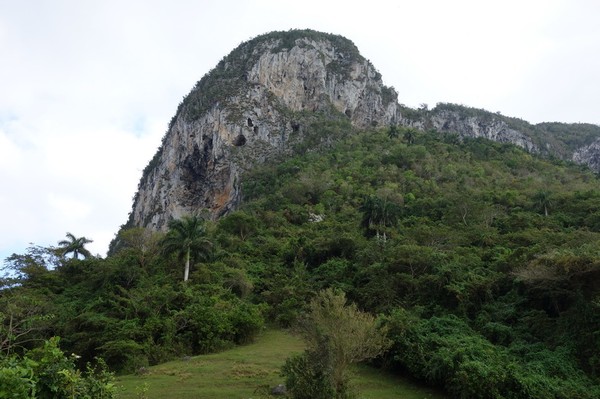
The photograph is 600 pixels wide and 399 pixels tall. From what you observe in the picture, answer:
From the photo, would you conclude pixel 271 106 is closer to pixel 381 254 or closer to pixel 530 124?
pixel 381 254

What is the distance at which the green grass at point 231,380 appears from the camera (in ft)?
53.1

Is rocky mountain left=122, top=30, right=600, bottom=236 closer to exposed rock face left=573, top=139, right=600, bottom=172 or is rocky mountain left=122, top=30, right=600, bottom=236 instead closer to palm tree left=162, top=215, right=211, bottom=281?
exposed rock face left=573, top=139, right=600, bottom=172

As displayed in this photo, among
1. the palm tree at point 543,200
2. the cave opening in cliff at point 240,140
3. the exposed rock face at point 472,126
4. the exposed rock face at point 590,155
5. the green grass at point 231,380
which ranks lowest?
the green grass at point 231,380

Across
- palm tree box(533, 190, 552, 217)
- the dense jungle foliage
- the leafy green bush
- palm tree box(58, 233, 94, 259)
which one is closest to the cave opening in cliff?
the dense jungle foliage

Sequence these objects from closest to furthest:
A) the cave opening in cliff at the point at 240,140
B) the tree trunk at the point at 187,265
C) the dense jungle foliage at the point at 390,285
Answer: the dense jungle foliage at the point at 390,285 < the tree trunk at the point at 187,265 < the cave opening in cliff at the point at 240,140

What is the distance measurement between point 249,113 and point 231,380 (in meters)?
73.5

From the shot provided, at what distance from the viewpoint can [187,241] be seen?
34031 millimetres

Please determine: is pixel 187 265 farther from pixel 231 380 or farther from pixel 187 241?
pixel 231 380

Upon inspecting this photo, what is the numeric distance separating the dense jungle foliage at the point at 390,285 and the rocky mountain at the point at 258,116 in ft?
78.8

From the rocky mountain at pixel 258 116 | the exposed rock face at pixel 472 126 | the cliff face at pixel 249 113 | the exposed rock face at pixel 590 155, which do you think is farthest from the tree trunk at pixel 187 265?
the exposed rock face at pixel 590 155

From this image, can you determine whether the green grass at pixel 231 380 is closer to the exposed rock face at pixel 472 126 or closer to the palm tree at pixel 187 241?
the palm tree at pixel 187 241

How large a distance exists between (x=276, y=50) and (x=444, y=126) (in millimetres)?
58348

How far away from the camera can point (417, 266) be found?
97.7 ft

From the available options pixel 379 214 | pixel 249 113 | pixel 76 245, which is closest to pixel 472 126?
pixel 249 113
